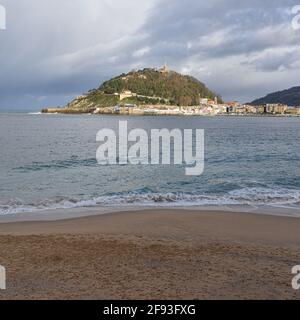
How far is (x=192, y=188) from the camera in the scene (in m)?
20.7

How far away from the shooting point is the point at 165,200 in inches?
688

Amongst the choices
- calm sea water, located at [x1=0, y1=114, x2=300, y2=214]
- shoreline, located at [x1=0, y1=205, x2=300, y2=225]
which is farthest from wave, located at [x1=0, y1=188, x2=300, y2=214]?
shoreline, located at [x1=0, y1=205, x2=300, y2=225]

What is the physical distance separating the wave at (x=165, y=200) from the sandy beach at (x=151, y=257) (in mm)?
3017

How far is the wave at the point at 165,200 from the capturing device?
52.4 ft

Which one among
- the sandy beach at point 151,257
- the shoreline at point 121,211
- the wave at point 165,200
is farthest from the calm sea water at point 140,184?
the sandy beach at point 151,257

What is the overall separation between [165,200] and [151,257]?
9.04 m

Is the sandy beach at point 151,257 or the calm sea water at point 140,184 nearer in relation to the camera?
the sandy beach at point 151,257

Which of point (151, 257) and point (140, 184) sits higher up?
point (151, 257)

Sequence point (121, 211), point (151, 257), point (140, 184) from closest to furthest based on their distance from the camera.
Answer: point (151, 257)
point (121, 211)
point (140, 184)

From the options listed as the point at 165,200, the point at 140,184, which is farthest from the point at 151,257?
the point at 140,184

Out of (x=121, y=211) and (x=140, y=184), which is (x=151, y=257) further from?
(x=140, y=184)

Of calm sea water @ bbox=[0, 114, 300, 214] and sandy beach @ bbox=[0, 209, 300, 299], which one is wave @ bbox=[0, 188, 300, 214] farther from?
sandy beach @ bbox=[0, 209, 300, 299]

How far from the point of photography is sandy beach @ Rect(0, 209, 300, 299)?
651cm

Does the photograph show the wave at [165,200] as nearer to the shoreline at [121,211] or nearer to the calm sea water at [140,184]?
the calm sea water at [140,184]
